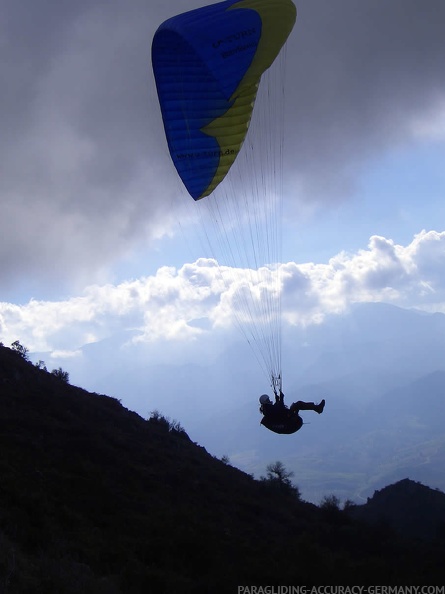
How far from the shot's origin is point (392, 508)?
113ft

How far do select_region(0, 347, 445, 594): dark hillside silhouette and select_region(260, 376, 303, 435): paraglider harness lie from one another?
141 inches

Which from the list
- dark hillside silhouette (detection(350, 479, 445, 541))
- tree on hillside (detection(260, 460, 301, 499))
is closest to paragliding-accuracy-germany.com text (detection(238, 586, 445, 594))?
tree on hillside (detection(260, 460, 301, 499))

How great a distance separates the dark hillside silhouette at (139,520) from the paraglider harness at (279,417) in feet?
11.7

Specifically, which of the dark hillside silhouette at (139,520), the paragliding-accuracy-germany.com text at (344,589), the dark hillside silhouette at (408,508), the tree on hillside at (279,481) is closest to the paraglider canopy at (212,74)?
the dark hillside silhouette at (139,520)

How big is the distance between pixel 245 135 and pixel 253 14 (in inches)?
109

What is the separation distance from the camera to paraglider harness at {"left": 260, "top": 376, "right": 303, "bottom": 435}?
1452cm

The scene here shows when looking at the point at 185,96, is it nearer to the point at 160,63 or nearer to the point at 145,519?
the point at 160,63

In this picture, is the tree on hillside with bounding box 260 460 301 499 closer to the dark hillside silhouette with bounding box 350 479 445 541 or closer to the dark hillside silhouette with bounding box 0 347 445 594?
the dark hillside silhouette with bounding box 0 347 445 594

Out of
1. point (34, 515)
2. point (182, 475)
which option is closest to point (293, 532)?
point (182, 475)

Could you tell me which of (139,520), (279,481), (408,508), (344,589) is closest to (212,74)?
(344,589)

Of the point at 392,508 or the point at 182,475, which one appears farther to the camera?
the point at 392,508

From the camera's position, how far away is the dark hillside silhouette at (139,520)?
1377 cm

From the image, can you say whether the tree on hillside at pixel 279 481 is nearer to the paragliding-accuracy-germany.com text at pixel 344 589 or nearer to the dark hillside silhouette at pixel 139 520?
the dark hillside silhouette at pixel 139 520

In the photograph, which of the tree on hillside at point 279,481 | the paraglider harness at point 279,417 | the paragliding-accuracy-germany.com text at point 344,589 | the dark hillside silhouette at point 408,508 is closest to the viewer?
the paragliding-accuracy-germany.com text at point 344,589
